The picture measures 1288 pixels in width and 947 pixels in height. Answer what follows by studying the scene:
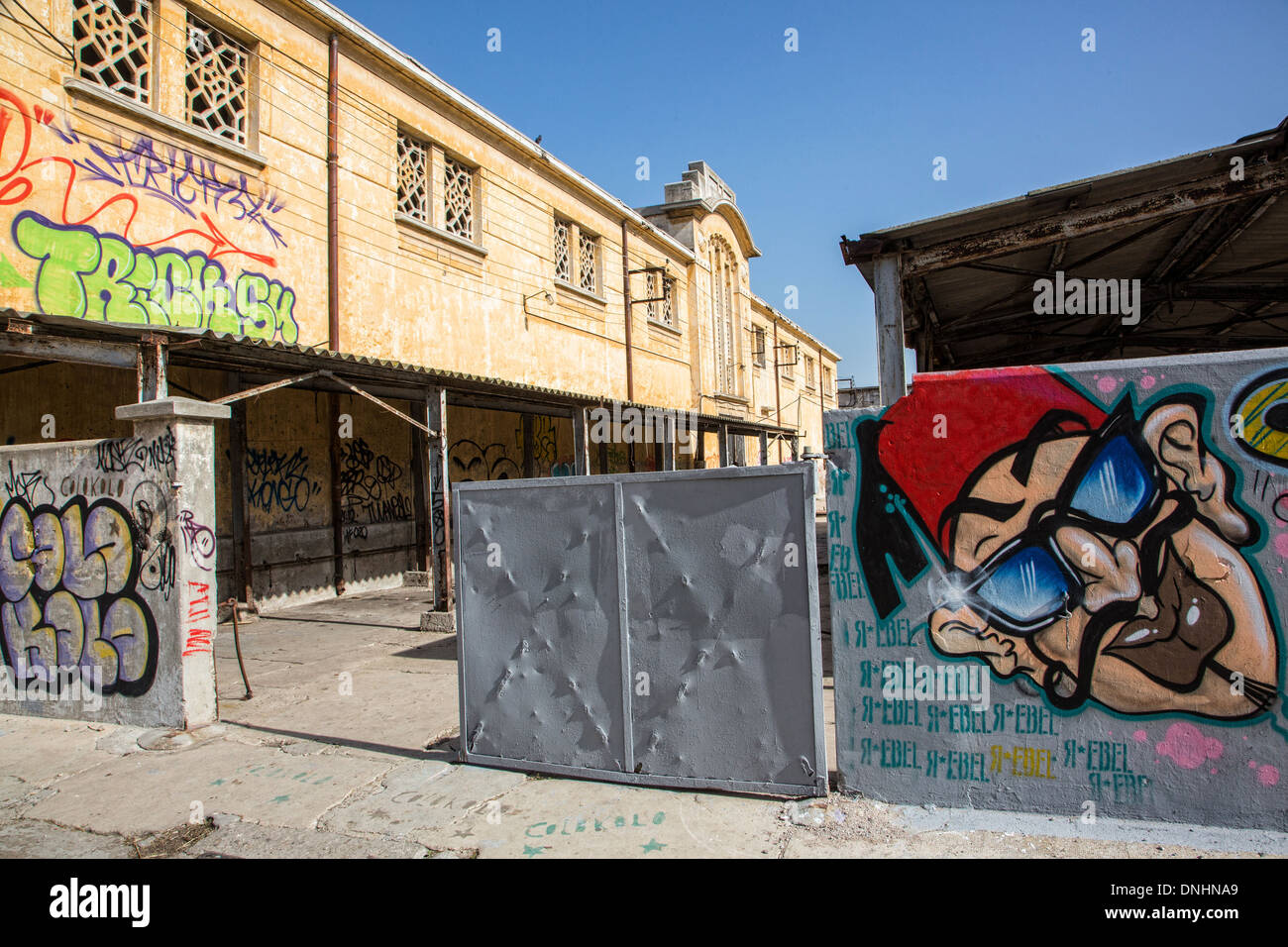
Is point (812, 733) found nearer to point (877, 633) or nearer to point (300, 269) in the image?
point (877, 633)

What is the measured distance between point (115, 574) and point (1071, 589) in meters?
5.99

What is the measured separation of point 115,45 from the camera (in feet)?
25.9

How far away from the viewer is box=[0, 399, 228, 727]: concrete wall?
5.28 metres

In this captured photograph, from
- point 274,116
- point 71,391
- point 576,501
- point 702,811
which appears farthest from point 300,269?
point 702,811

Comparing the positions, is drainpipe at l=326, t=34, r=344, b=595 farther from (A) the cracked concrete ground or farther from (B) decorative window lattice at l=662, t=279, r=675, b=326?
(B) decorative window lattice at l=662, t=279, r=675, b=326

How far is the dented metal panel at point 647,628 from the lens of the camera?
3.64 meters

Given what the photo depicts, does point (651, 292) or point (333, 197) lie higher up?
point (651, 292)

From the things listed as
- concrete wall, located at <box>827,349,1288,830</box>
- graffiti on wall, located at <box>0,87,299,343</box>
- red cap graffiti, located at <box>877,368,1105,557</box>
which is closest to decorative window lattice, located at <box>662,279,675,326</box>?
graffiti on wall, located at <box>0,87,299,343</box>

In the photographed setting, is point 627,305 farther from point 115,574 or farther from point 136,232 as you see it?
point 115,574

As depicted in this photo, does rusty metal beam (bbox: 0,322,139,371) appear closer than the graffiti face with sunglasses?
No

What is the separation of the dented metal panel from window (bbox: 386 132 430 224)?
8.81 meters

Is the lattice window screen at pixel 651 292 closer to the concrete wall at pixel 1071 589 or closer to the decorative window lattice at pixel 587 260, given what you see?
the decorative window lattice at pixel 587 260

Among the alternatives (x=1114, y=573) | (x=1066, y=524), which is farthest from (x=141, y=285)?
(x=1114, y=573)

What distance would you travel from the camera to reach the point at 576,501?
13.5 ft
